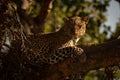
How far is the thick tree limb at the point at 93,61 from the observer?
824 cm

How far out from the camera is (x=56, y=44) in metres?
9.82

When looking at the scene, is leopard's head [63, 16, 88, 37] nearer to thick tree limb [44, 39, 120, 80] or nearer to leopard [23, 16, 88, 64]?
leopard [23, 16, 88, 64]

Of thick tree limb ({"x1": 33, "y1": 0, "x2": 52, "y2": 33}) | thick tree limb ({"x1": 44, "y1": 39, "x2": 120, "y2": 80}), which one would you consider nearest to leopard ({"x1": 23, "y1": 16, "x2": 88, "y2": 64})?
thick tree limb ({"x1": 44, "y1": 39, "x2": 120, "y2": 80})

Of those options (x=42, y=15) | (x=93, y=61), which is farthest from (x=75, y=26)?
(x=42, y=15)

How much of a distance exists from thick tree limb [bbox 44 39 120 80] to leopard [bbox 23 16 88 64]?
224 millimetres

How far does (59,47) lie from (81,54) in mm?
1448

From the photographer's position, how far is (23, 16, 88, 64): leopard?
9.04m

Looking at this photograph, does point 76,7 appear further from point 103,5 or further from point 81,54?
point 81,54

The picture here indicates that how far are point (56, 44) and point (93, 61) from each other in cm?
171

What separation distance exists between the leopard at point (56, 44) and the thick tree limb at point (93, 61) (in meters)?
0.22

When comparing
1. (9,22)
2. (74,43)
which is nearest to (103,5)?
(74,43)

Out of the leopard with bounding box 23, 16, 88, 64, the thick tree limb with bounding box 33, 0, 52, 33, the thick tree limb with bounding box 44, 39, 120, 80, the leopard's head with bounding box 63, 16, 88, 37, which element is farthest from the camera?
the thick tree limb with bounding box 33, 0, 52, 33

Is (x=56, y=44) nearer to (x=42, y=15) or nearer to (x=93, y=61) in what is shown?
(x=93, y=61)

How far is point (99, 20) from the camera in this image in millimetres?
17688
